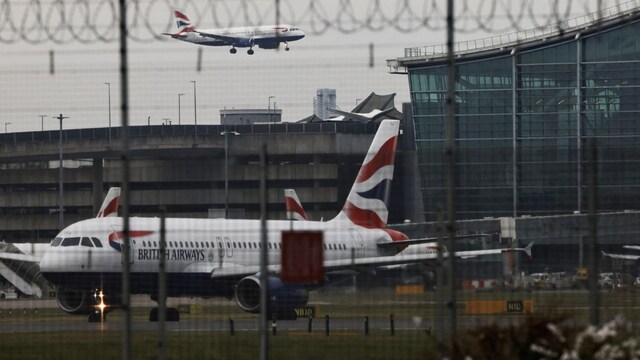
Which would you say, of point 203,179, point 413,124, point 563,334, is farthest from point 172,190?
point 413,124

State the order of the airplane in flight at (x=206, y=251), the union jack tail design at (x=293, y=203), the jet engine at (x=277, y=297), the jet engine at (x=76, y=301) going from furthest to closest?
1. the union jack tail design at (x=293, y=203)
2. the jet engine at (x=76, y=301)
3. the airplane in flight at (x=206, y=251)
4. the jet engine at (x=277, y=297)

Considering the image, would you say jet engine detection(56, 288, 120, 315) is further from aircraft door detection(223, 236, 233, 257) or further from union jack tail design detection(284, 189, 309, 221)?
union jack tail design detection(284, 189, 309, 221)

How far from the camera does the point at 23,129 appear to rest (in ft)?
49.2

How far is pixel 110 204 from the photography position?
3794 centimetres

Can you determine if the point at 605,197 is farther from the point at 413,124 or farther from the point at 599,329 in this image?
the point at 413,124

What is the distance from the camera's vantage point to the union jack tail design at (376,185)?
104ft

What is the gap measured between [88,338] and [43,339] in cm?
75

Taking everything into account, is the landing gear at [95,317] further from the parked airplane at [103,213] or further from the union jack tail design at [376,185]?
the parked airplane at [103,213]

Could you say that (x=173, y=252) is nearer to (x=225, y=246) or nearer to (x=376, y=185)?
(x=376, y=185)

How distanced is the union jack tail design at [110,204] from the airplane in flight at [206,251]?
3.89 m

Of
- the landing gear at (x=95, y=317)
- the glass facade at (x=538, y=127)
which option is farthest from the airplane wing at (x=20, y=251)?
the glass facade at (x=538, y=127)

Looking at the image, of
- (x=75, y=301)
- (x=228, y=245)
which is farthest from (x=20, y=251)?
(x=228, y=245)

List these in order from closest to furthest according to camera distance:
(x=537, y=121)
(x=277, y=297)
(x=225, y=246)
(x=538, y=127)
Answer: (x=277, y=297) < (x=225, y=246) < (x=538, y=127) < (x=537, y=121)

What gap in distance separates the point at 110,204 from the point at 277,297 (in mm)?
17600
